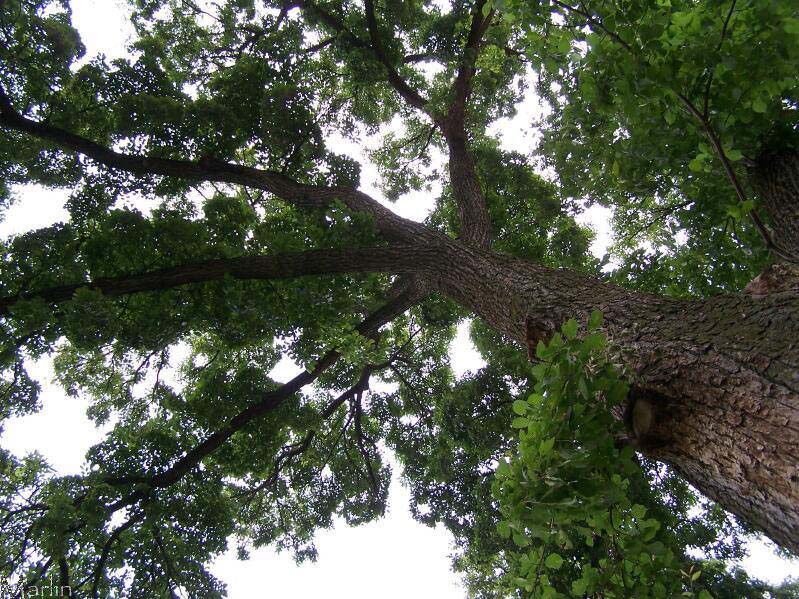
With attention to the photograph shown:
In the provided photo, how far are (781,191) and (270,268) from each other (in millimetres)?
4710

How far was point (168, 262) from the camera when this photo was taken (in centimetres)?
622

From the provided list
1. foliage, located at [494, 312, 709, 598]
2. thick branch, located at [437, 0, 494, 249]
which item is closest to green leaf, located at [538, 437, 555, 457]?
foliage, located at [494, 312, 709, 598]

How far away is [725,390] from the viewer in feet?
6.68

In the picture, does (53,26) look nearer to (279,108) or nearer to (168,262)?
(279,108)

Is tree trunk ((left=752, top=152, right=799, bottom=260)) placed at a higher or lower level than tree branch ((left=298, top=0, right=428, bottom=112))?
lower

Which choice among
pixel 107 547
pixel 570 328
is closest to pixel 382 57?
pixel 570 328

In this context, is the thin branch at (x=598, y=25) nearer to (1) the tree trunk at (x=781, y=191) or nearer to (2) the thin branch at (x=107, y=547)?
(1) the tree trunk at (x=781, y=191)

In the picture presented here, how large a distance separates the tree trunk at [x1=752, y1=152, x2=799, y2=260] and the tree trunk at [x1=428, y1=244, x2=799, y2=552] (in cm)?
90

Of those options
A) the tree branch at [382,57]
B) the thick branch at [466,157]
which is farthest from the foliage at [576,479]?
the tree branch at [382,57]

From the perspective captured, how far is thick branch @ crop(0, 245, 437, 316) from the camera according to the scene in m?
5.32

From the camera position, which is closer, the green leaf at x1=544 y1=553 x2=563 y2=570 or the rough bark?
the rough bark

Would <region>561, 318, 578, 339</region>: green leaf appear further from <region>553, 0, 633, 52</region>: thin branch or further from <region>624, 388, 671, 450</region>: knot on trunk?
<region>553, 0, 633, 52</region>: thin branch

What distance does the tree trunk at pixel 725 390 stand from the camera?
5.82 ft

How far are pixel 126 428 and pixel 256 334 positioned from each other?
2593mm
